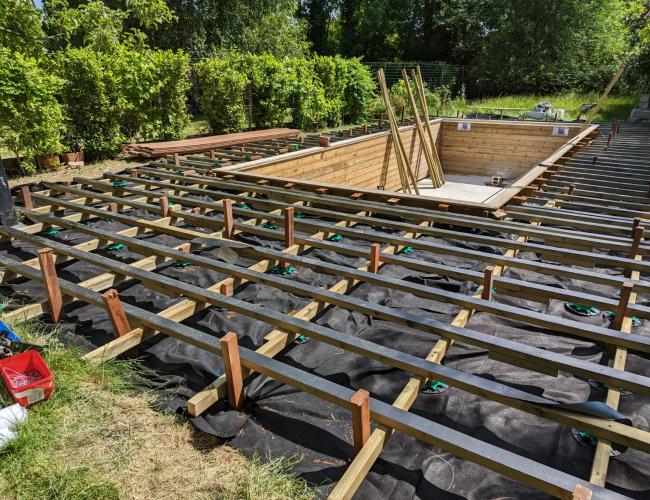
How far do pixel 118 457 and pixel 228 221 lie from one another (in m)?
2.90

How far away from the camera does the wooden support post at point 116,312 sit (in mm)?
2908

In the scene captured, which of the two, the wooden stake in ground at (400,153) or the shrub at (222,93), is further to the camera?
the shrub at (222,93)

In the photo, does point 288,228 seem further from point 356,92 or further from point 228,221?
point 356,92

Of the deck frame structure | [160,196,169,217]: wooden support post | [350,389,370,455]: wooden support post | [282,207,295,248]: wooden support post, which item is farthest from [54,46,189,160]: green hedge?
[350,389,370,455]: wooden support post

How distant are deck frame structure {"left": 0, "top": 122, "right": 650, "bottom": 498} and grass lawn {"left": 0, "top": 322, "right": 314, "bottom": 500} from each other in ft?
0.78

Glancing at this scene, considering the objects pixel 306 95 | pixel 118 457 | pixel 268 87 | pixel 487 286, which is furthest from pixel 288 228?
pixel 306 95

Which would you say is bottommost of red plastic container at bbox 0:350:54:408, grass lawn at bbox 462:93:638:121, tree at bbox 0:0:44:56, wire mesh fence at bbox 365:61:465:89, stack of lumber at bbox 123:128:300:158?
red plastic container at bbox 0:350:54:408

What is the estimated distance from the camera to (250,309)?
304 centimetres

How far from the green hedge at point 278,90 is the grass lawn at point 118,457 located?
1119cm

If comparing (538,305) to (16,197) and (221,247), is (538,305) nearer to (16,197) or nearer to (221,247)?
(221,247)

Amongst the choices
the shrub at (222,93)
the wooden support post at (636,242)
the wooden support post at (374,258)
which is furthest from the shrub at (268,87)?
the wooden support post at (636,242)

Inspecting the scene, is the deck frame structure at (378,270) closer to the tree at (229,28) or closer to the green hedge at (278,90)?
the green hedge at (278,90)

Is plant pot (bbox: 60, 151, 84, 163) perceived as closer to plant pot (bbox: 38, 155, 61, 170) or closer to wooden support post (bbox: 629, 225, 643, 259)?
plant pot (bbox: 38, 155, 61, 170)

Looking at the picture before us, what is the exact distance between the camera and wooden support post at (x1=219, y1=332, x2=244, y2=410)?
2.39 metres
